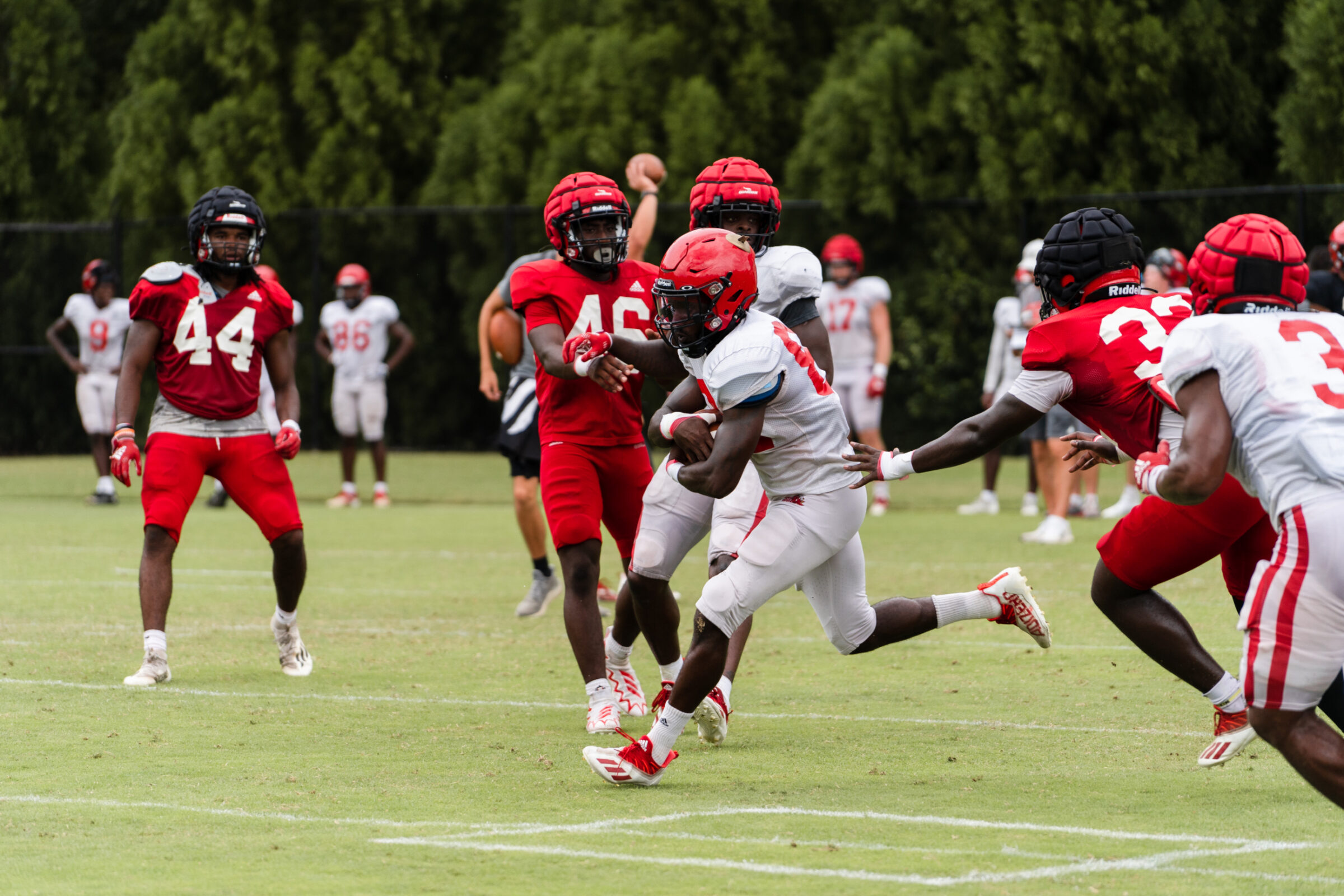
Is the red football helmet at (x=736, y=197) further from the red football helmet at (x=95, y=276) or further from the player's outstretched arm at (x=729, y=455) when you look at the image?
the red football helmet at (x=95, y=276)

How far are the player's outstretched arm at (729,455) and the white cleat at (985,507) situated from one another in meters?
11.4

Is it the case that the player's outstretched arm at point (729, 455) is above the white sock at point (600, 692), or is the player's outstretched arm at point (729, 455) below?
above


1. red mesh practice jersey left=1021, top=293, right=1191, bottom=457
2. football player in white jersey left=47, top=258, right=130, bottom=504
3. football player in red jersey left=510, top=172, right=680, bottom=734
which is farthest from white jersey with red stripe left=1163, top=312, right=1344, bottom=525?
football player in white jersey left=47, top=258, right=130, bottom=504

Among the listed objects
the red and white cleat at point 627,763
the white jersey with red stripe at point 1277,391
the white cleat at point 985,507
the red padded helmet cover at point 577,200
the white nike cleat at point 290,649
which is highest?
the red padded helmet cover at point 577,200

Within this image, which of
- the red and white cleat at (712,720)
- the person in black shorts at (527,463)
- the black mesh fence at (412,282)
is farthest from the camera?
the black mesh fence at (412,282)

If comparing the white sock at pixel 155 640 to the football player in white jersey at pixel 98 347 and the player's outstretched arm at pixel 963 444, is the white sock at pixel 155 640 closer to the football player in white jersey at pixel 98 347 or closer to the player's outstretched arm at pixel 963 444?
the player's outstretched arm at pixel 963 444

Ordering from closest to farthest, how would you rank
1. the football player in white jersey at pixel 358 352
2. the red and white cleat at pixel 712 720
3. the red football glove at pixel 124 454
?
the red and white cleat at pixel 712 720 → the red football glove at pixel 124 454 → the football player in white jersey at pixel 358 352

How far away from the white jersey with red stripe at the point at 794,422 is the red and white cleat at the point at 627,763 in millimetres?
982

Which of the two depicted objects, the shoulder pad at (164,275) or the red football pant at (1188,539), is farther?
the shoulder pad at (164,275)

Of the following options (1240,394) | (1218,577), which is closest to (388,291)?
(1218,577)

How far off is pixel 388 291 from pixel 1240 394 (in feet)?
74.0

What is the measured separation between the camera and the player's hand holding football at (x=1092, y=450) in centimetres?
589

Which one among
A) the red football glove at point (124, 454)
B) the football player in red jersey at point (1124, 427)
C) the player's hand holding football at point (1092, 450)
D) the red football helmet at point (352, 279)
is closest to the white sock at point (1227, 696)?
the football player in red jersey at point (1124, 427)

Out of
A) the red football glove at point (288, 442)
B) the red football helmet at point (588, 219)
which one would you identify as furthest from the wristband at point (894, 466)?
the red football glove at point (288, 442)
